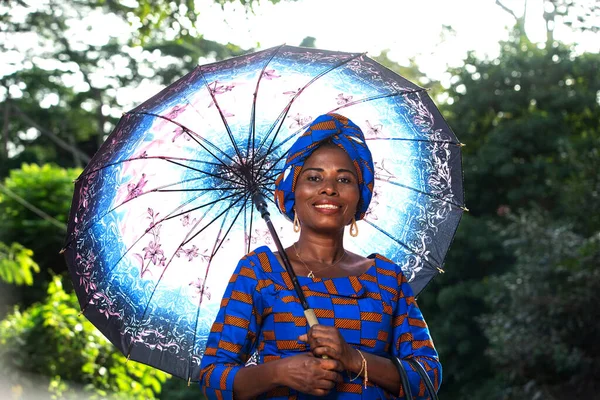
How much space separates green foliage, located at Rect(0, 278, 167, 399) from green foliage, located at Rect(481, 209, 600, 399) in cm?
646

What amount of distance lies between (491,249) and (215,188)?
1340cm

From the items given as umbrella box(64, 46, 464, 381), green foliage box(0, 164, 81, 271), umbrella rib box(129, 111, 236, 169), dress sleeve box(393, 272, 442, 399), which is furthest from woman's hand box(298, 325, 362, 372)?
green foliage box(0, 164, 81, 271)

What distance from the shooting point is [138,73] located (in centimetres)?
2677

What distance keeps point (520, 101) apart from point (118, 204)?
15471mm

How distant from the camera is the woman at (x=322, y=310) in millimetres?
2254

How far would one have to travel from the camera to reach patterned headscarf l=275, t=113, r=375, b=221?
2568mm

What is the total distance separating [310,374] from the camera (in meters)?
2.18

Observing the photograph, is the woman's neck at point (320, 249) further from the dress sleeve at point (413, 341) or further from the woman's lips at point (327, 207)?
the dress sleeve at point (413, 341)

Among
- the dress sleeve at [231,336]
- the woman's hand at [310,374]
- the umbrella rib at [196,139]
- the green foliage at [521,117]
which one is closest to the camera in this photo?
the woman's hand at [310,374]

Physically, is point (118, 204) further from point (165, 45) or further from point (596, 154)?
point (165, 45)

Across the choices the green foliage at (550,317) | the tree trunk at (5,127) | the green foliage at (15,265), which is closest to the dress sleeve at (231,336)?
the green foliage at (15,265)

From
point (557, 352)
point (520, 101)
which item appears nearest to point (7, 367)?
point (557, 352)

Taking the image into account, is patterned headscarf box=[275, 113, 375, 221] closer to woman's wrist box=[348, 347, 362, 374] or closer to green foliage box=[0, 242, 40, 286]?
woman's wrist box=[348, 347, 362, 374]

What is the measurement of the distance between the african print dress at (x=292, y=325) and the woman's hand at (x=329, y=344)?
0.14 metres
